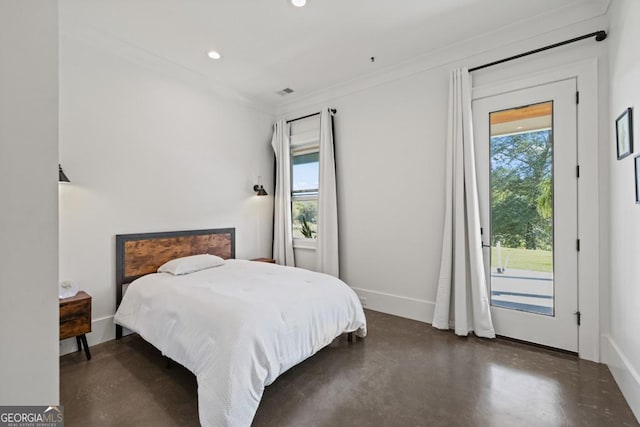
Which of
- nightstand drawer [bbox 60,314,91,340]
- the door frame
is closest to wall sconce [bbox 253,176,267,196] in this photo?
nightstand drawer [bbox 60,314,91,340]

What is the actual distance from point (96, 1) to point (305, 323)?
301 centimetres

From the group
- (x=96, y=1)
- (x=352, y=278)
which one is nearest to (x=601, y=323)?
(x=352, y=278)

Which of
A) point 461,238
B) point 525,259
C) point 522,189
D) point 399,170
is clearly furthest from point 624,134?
point 399,170

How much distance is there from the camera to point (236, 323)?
5.86ft

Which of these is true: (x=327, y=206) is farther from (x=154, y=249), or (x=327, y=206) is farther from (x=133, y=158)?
(x=133, y=158)

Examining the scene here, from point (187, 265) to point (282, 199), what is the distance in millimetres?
1757

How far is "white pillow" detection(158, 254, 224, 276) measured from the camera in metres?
2.89

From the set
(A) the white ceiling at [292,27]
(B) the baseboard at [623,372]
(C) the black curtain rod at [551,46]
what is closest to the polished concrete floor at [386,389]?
(B) the baseboard at [623,372]

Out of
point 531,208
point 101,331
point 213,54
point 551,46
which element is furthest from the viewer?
point 213,54

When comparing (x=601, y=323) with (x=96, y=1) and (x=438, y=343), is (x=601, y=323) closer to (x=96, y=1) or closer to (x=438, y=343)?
(x=438, y=343)

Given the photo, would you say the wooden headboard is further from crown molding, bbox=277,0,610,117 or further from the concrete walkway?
the concrete walkway

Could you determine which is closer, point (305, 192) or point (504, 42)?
point (504, 42)
